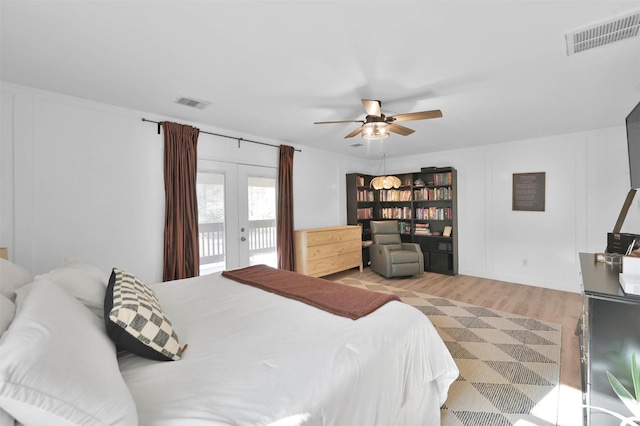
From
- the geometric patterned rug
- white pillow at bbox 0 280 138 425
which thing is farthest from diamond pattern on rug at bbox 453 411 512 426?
white pillow at bbox 0 280 138 425

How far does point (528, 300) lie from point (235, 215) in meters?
4.28

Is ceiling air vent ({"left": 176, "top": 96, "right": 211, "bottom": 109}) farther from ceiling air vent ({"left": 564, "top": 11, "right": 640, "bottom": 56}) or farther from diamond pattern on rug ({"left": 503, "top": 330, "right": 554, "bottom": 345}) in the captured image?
diamond pattern on rug ({"left": 503, "top": 330, "right": 554, "bottom": 345})

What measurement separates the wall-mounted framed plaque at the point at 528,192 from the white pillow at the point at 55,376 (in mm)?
5519

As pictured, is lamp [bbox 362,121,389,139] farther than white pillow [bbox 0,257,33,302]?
Yes

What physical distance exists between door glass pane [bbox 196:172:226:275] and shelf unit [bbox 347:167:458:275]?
112 inches

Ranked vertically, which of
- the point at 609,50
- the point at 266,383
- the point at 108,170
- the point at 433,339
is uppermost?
the point at 609,50

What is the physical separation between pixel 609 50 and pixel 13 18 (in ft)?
12.5

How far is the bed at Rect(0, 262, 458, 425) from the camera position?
0.73m

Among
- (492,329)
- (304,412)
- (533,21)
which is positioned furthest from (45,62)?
(492,329)

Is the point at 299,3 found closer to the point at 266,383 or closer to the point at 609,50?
the point at 266,383

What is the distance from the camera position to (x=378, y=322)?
153 centimetres

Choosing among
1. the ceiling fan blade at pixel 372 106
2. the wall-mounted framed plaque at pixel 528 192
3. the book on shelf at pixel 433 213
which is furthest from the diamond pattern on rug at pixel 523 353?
the book on shelf at pixel 433 213

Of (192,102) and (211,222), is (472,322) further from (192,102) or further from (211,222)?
(192,102)

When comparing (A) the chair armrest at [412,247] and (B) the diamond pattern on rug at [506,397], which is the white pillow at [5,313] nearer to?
(B) the diamond pattern on rug at [506,397]
